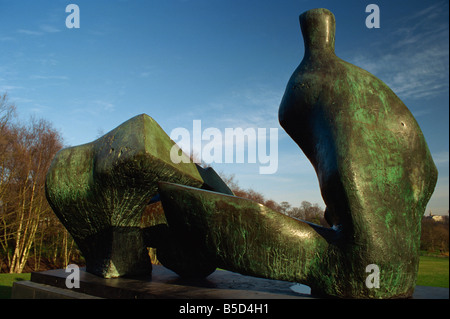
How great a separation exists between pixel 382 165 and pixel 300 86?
3.73ft

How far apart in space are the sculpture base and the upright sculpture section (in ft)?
0.85

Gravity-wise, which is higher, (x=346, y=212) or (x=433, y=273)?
(x=346, y=212)

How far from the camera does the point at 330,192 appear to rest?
3066mm

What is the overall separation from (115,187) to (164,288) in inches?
51.1

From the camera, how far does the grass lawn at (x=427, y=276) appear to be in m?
8.91

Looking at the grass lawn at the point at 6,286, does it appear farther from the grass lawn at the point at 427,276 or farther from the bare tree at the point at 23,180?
the bare tree at the point at 23,180

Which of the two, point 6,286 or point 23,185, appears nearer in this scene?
point 6,286

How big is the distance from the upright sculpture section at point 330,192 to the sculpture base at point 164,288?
10.3 inches

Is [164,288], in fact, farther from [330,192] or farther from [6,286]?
[6,286]

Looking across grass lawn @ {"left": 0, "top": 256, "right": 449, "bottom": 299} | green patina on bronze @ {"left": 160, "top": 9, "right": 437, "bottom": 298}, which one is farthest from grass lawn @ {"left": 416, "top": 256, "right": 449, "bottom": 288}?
green patina on bronze @ {"left": 160, "top": 9, "right": 437, "bottom": 298}

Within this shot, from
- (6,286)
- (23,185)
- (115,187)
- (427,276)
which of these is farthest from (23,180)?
(427,276)

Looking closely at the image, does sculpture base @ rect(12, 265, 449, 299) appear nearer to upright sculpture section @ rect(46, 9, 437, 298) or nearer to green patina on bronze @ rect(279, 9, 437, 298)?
upright sculpture section @ rect(46, 9, 437, 298)

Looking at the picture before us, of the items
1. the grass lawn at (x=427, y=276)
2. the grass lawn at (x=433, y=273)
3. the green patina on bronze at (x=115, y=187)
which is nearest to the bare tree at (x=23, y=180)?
the grass lawn at (x=427, y=276)

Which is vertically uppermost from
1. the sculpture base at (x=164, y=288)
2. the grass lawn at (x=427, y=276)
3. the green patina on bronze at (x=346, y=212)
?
the green patina on bronze at (x=346, y=212)
